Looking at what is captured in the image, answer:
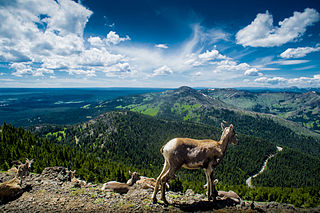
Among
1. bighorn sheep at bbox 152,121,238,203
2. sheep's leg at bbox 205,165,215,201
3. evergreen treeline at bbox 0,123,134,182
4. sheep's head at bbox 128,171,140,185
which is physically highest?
bighorn sheep at bbox 152,121,238,203

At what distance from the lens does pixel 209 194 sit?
9438mm

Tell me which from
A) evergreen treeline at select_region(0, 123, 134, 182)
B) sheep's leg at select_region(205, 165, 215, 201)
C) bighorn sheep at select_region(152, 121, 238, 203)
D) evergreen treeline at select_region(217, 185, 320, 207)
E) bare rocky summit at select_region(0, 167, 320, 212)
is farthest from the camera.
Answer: evergreen treeline at select_region(0, 123, 134, 182)

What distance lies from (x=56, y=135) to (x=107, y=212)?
214 metres

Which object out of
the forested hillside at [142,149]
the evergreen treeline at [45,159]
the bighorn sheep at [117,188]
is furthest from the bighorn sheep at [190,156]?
the forested hillside at [142,149]

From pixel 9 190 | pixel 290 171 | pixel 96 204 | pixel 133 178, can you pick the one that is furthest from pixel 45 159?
pixel 290 171

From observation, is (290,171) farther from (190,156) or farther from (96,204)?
(96,204)

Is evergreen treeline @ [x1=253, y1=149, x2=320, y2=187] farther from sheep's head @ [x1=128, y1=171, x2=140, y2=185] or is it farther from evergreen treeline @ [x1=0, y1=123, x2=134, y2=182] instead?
sheep's head @ [x1=128, y1=171, x2=140, y2=185]

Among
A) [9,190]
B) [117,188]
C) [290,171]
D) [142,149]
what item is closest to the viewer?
[9,190]

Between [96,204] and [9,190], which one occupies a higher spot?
[9,190]

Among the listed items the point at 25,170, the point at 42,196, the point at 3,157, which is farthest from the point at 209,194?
the point at 3,157

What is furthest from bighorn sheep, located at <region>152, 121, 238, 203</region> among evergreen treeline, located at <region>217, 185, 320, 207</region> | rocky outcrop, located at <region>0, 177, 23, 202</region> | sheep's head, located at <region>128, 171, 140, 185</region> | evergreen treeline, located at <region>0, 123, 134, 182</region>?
evergreen treeline, located at <region>0, 123, 134, 182</region>

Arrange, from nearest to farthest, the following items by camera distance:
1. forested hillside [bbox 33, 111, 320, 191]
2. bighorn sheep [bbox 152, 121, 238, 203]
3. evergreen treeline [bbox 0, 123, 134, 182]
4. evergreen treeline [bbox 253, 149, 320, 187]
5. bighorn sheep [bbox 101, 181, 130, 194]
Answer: bighorn sheep [bbox 152, 121, 238, 203], bighorn sheep [bbox 101, 181, 130, 194], evergreen treeline [bbox 0, 123, 134, 182], evergreen treeline [bbox 253, 149, 320, 187], forested hillside [bbox 33, 111, 320, 191]

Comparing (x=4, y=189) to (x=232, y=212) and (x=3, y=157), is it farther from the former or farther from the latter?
(x=3, y=157)

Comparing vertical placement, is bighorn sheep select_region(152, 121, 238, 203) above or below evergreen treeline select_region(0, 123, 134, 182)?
above
